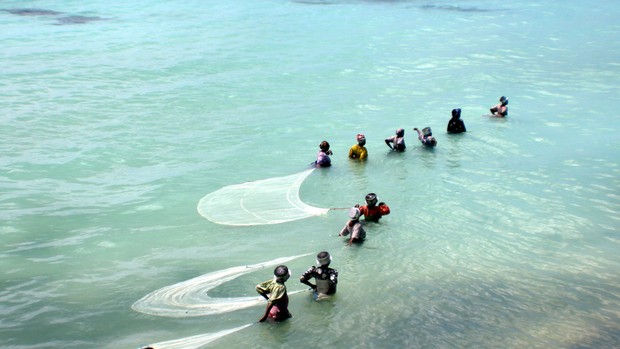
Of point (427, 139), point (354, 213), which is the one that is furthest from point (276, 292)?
point (427, 139)

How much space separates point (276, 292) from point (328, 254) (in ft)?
4.23

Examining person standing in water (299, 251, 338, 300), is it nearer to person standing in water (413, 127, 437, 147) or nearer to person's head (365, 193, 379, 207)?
person's head (365, 193, 379, 207)

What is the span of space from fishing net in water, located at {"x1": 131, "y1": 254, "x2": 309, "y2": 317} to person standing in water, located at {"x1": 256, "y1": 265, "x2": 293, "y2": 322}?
0.87 meters

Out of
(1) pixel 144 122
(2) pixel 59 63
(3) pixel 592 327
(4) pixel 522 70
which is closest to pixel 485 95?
(4) pixel 522 70

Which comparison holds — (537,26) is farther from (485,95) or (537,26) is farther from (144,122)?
(144,122)

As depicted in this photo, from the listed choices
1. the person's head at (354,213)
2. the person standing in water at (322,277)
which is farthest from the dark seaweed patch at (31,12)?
the person standing in water at (322,277)

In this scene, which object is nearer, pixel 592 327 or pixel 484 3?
pixel 592 327

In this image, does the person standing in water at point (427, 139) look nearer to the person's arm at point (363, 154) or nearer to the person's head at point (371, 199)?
the person's arm at point (363, 154)

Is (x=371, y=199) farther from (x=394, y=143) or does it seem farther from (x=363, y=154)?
(x=394, y=143)

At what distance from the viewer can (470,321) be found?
39.4ft

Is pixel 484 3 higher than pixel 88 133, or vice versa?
pixel 484 3

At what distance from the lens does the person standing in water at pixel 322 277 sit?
1230cm

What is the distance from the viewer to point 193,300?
12695 mm

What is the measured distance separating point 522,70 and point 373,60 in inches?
309
